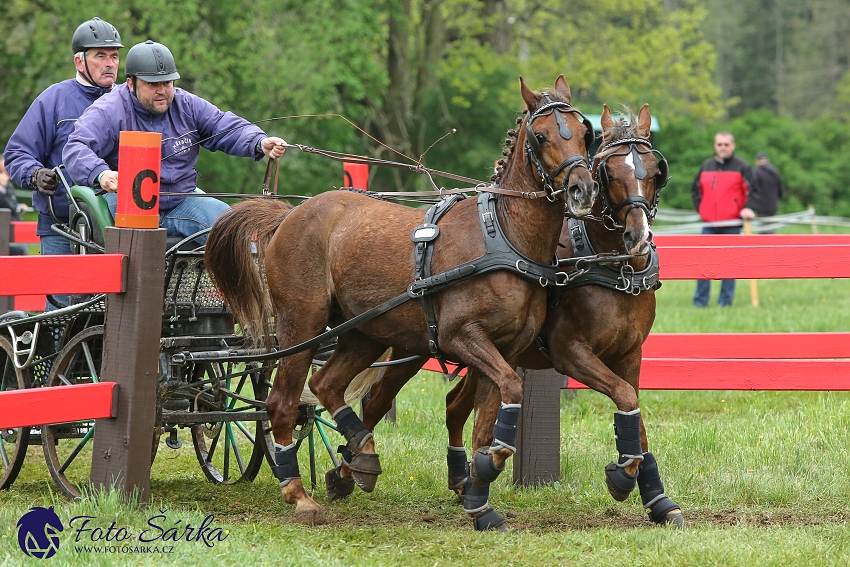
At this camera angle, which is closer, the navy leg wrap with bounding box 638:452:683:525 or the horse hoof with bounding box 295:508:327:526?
the navy leg wrap with bounding box 638:452:683:525

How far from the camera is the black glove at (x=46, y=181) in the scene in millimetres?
6277

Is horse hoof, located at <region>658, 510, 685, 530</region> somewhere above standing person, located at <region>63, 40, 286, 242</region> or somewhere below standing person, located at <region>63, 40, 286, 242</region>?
below

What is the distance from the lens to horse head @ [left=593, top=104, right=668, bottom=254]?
497 cm

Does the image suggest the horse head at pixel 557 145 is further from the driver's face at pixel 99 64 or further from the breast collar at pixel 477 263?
the driver's face at pixel 99 64

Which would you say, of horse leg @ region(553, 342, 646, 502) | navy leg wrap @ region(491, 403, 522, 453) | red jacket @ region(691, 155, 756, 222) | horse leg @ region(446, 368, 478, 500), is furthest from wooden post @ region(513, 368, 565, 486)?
red jacket @ region(691, 155, 756, 222)

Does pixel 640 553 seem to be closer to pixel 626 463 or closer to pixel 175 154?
pixel 626 463

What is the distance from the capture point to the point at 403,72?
86.1ft

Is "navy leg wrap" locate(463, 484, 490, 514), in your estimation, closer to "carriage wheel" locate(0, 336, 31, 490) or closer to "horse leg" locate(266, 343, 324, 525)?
"horse leg" locate(266, 343, 324, 525)

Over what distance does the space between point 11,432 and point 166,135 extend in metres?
2.02

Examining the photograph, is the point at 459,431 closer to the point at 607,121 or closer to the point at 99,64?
the point at 607,121

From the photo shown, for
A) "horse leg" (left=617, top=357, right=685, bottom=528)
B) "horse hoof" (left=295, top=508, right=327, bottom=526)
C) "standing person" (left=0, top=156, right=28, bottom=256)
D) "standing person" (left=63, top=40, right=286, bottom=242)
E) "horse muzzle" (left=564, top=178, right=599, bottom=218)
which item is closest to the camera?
"horse muzzle" (left=564, top=178, right=599, bottom=218)

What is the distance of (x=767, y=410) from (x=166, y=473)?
4484 millimetres

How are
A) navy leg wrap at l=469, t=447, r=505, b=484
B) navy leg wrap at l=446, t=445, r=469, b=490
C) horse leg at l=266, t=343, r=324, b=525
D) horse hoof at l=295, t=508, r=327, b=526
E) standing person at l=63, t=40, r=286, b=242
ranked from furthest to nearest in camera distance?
navy leg wrap at l=446, t=445, r=469, b=490 < standing person at l=63, t=40, r=286, b=242 < horse leg at l=266, t=343, r=324, b=525 < horse hoof at l=295, t=508, r=327, b=526 < navy leg wrap at l=469, t=447, r=505, b=484

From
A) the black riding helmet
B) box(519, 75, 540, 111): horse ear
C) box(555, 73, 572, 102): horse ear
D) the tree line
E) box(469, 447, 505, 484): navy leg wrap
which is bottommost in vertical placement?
box(469, 447, 505, 484): navy leg wrap
